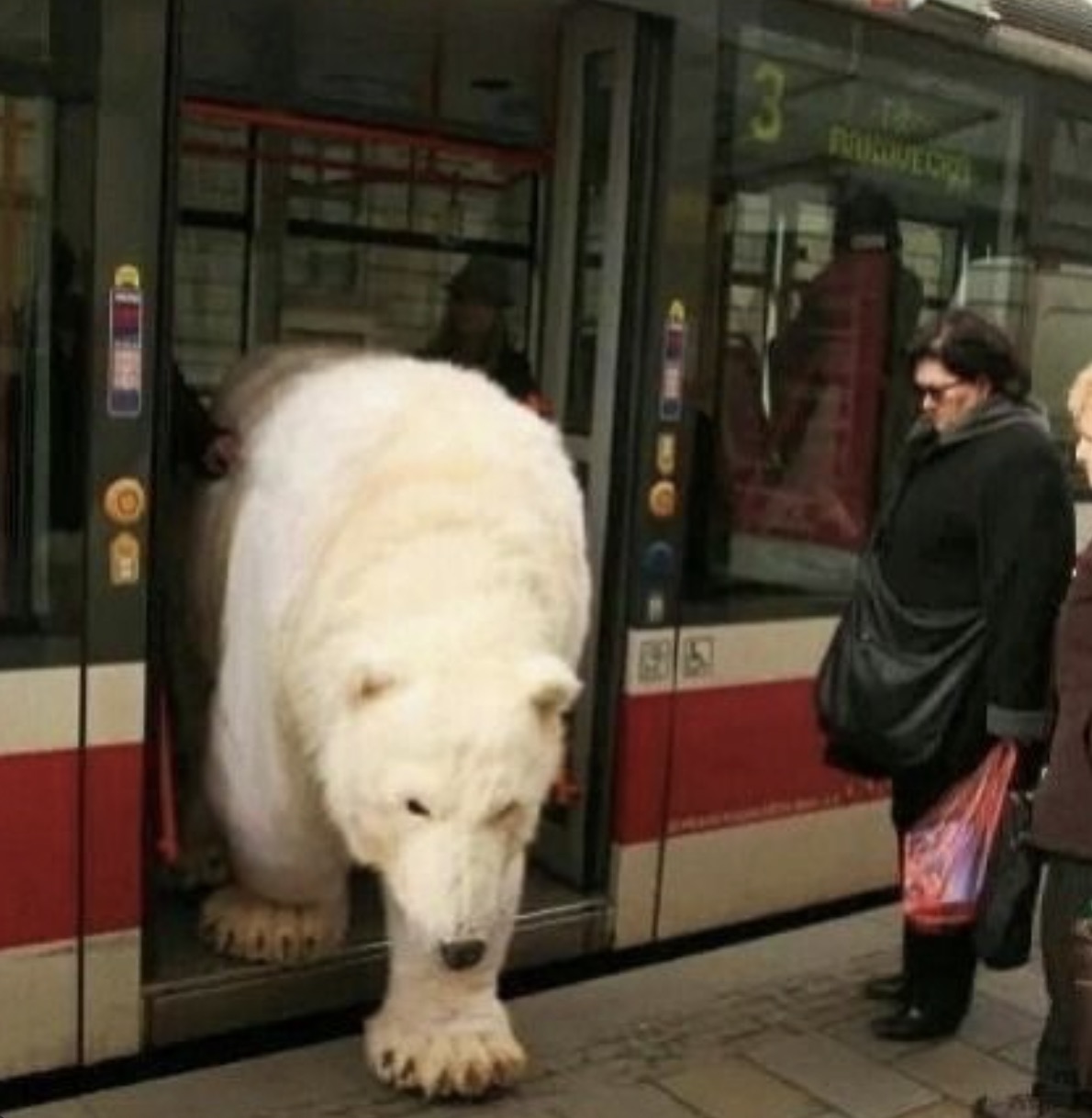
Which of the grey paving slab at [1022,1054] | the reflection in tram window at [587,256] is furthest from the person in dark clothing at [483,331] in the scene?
the grey paving slab at [1022,1054]

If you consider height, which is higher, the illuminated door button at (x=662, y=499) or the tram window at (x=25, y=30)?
the tram window at (x=25, y=30)

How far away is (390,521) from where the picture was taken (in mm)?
3912

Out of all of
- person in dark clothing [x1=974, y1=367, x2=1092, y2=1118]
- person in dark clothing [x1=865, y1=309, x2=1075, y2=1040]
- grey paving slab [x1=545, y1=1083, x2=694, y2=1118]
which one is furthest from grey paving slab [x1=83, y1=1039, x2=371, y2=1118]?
person in dark clothing [x1=974, y1=367, x2=1092, y2=1118]

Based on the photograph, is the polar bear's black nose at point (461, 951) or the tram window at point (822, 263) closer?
the polar bear's black nose at point (461, 951)

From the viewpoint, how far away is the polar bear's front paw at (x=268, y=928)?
436 cm

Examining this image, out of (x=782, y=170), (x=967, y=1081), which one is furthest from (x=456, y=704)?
(x=782, y=170)

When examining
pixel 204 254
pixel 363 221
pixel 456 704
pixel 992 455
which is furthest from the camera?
pixel 363 221

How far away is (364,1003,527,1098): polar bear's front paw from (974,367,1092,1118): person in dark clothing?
116 cm

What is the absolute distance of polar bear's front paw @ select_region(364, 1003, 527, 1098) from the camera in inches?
159

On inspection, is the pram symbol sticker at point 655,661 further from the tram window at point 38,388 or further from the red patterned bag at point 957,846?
the tram window at point 38,388

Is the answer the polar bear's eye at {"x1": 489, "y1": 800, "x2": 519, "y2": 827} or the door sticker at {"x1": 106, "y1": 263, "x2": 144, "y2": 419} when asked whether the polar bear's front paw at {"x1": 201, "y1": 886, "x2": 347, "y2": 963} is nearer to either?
the polar bear's eye at {"x1": 489, "y1": 800, "x2": 519, "y2": 827}

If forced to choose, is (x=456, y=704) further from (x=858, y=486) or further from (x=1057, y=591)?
(x=858, y=486)

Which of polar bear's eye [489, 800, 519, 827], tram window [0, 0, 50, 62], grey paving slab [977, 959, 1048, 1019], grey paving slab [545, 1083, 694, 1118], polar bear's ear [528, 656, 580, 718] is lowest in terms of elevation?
grey paving slab [545, 1083, 694, 1118]

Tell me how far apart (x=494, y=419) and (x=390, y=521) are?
446mm
